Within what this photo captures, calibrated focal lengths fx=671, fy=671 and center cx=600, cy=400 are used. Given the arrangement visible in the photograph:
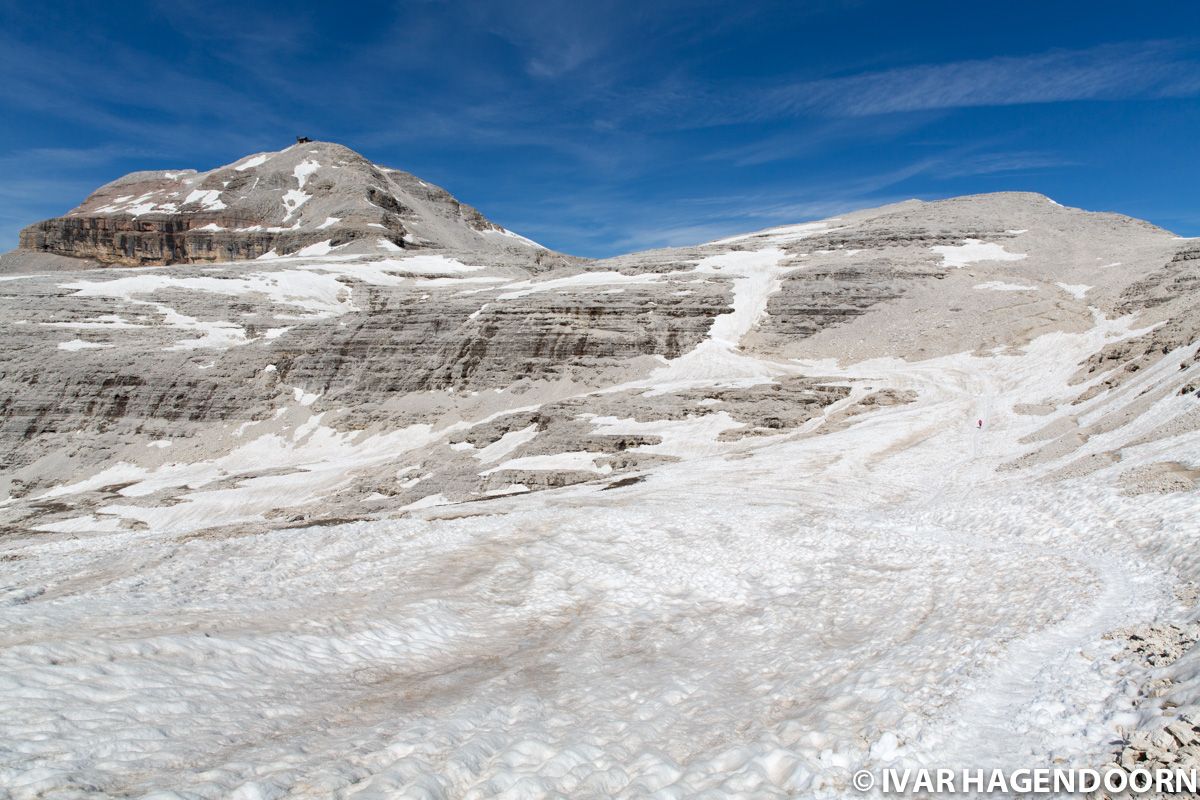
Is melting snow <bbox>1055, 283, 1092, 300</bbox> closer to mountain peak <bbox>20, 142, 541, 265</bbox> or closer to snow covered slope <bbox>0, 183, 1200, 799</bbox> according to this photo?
snow covered slope <bbox>0, 183, 1200, 799</bbox>

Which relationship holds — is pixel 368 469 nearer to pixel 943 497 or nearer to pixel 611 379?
pixel 611 379

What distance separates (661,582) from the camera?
14.2 metres

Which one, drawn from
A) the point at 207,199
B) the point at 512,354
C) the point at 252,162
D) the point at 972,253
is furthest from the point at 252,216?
the point at 972,253

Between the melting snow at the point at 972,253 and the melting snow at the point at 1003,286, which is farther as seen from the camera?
the melting snow at the point at 972,253

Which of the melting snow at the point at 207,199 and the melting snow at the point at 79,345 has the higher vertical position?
the melting snow at the point at 207,199

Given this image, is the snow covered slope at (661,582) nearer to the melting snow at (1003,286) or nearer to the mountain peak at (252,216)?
the melting snow at (1003,286)

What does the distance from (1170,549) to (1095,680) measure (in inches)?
216

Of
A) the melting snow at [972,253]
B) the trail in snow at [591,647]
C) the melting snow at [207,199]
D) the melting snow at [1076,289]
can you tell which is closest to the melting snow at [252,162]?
the melting snow at [207,199]

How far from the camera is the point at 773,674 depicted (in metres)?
9.67

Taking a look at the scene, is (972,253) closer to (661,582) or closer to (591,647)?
(661,582)

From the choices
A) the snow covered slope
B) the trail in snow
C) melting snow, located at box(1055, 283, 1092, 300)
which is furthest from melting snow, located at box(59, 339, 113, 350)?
melting snow, located at box(1055, 283, 1092, 300)

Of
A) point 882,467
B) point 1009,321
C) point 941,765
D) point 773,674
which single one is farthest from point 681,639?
point 1009,321

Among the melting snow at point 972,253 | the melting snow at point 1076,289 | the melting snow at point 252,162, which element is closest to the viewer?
the melting snow at point 1076,289

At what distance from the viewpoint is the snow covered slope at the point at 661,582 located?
6797 millimetres
